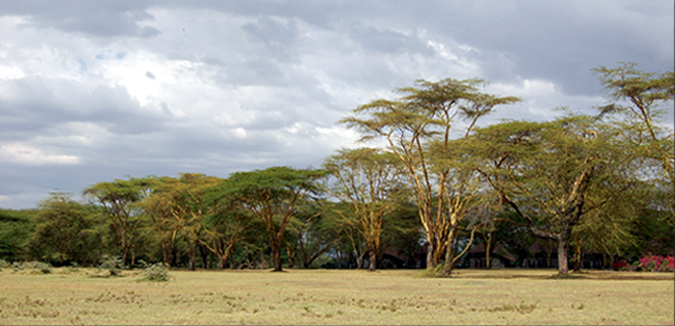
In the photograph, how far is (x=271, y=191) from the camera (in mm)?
39469

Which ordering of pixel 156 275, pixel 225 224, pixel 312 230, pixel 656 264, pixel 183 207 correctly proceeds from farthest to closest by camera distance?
pixel 312 230 < pixel 183 207 < pixel 225 224 < pixel 656 264 < pixel 156 275

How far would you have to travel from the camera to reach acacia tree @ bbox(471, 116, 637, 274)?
79.1ft

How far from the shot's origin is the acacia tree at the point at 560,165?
949 inches

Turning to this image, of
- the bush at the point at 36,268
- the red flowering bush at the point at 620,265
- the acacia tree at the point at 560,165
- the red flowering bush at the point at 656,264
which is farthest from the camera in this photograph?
the red flowering bush at the point at 620,265

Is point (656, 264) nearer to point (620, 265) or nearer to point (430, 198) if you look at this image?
point (620, 265)

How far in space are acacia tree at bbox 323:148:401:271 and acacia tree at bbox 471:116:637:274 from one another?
37.9ft

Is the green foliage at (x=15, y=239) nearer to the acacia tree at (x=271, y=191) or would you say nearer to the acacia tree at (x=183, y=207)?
the acacia tree at (x=183, y=207)

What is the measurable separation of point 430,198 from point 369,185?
39.6 feet

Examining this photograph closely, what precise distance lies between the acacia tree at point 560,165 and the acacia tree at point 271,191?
46.0 feet

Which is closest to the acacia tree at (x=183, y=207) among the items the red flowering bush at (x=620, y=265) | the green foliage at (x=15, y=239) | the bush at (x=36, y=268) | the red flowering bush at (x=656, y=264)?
the bush at (x=36, y=268)

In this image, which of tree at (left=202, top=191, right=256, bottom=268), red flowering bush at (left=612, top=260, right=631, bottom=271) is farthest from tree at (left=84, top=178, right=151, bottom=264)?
red flowering bush at (left=612, top=260, right=631, bottom=271)

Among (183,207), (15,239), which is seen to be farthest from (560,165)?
(15,239)

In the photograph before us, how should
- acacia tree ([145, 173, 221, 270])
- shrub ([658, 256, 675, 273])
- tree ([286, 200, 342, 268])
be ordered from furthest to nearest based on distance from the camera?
tree ([286, 200, 342, 268])
acacia tree ([145, 173, 221, 270])
shrub ([658, 256, 675, 273])

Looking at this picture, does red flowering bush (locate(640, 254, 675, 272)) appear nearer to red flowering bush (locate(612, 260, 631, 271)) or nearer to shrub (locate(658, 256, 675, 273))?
shrub (locate(658, 256, 675, 273))
